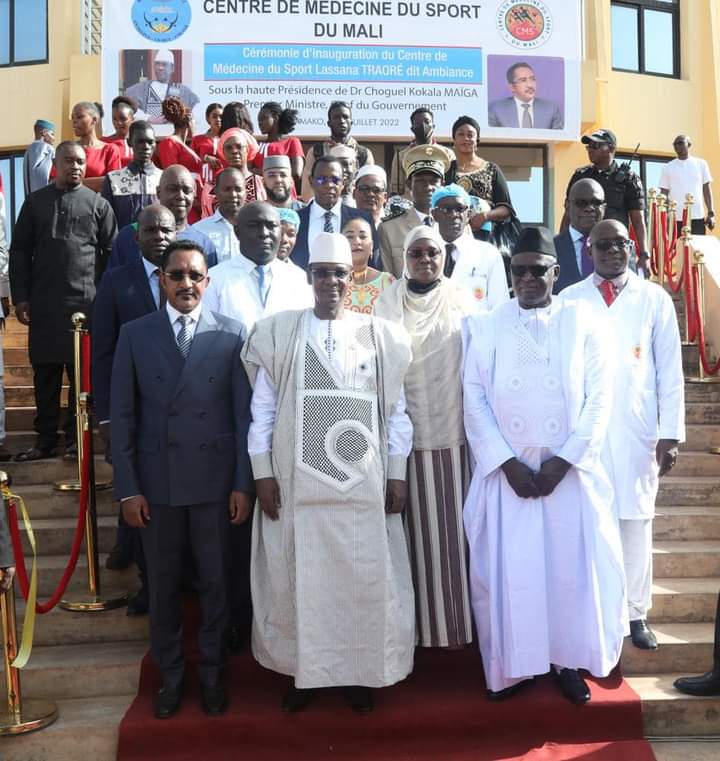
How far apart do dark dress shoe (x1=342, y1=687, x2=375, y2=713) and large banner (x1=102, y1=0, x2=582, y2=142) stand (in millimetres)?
9141

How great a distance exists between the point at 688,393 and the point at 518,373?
332cm

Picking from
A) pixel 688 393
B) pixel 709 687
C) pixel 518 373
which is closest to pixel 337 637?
pixel 518 373

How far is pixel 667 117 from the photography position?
14.8 metres

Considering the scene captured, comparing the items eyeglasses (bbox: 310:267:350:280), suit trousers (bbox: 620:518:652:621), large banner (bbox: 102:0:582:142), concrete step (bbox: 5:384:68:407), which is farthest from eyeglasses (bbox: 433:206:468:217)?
large banner (bbox: 102:0:582:142)

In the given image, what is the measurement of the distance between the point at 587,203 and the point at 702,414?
86.8 inches

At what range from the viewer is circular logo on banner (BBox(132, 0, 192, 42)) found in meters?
11.8

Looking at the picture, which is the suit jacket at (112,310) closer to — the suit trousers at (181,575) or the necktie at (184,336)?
the necktie at (184,336)

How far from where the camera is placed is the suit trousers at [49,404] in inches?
231

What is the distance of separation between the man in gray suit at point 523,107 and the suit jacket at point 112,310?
874 centimetres

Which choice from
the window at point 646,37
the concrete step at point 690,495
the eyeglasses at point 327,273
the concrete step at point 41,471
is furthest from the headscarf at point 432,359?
the window at point 646,37

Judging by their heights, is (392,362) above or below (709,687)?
above

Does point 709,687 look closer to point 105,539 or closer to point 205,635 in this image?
point 205,635

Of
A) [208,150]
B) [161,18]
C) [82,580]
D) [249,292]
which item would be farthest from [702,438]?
[161,18]

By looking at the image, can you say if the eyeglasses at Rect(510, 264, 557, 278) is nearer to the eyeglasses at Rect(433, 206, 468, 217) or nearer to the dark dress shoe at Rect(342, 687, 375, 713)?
the eyeglasses at Rect(433, 206, 468, 217)
